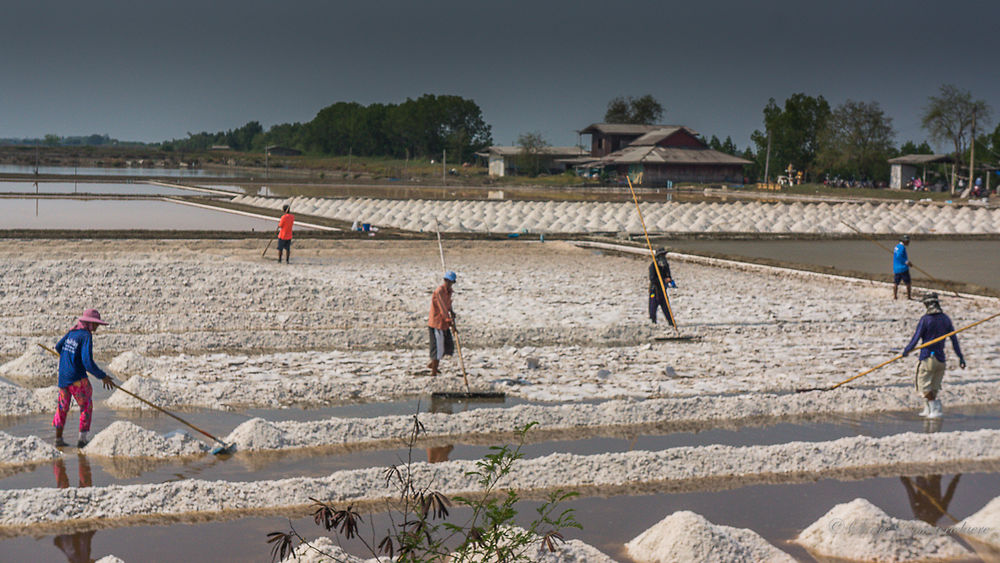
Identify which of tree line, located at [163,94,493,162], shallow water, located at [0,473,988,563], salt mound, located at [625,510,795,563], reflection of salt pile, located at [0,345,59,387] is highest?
tree line, located at [163,94,493,162]

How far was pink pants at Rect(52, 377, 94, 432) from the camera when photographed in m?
10.0

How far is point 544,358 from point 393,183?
6810 centimetres

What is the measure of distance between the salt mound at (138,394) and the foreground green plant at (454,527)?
3.19 meters

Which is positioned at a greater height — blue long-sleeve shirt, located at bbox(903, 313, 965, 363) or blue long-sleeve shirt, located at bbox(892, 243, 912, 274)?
blue long-sleeve shirt, located at bbox(892, 243, 912, 274)

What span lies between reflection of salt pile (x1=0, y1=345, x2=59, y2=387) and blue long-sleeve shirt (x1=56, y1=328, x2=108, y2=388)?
10.2 feet

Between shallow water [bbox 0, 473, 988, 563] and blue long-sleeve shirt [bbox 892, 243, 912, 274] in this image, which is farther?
blue long-sleeve shirt [bbox 892, 243, 912, 274]

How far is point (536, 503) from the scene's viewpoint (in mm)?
8867

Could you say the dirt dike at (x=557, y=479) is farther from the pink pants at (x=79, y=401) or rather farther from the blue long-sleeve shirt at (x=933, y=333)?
the pink pants at (x=79, y=401)

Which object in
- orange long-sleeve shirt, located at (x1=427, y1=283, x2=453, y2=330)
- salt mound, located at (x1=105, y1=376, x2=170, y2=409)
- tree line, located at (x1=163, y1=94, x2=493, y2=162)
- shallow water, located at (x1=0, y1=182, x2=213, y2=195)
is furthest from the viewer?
tree line, located at (x1=163, y1=94, x2=493, y2=162)

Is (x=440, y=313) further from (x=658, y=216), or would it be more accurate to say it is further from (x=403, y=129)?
(x=403, y=129)

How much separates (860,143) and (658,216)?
42321 millimetres

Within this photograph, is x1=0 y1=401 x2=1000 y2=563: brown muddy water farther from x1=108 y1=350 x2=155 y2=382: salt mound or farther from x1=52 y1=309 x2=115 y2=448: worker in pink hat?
x1=108 y1=350 x2=155 y2=382: salt mound

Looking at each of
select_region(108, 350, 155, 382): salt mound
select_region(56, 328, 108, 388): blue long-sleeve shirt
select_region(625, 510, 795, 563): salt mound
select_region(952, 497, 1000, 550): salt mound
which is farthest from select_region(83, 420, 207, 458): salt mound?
select_region(952, 497, 1000, 550): salt mound

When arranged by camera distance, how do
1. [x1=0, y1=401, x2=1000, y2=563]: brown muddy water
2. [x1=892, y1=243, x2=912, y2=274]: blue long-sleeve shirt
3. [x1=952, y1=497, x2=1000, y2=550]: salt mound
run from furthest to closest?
[x1=892, y1=243, x2=912, y2=274]: blue long-sleeve shirt → [x1=952, y1=497, x2=1000, y2=550]: salt mound → [x1=0, y1=401, x2=1000, y2=563]: brown muddy water
